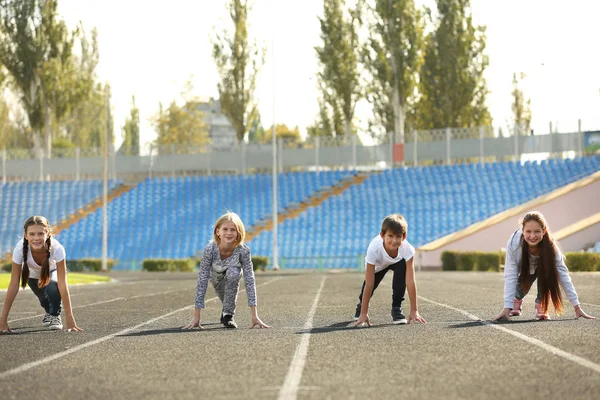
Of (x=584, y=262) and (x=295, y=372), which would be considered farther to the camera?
(x=584, y=262)

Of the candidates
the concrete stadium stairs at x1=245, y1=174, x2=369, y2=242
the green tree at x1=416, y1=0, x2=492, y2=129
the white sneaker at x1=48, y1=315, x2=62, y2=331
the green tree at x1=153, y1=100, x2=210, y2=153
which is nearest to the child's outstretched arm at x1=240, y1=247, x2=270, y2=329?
the white sneaker at x1=48, y1=315, x2=62, y2=331

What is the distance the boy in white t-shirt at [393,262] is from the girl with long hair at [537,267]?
3.79ft

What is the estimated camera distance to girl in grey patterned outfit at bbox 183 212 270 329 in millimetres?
11672

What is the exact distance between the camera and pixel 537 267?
40.8 ft

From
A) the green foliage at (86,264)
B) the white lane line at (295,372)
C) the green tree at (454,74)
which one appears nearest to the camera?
the white lane line at (295,372)

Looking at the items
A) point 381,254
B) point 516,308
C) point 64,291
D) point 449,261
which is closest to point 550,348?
point 381,254

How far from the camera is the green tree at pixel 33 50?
6275 centimetres

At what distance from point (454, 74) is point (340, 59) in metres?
6.88

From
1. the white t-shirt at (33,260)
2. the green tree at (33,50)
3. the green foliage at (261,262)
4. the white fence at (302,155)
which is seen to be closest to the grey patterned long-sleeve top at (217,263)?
the white t-shirt at (33,260)

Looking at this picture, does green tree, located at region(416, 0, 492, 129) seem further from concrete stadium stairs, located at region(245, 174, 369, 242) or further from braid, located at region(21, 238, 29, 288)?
braid, located at region(21, 238, 29, 288)

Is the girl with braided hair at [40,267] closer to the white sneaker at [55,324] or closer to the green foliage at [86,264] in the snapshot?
the white sneaker at [55,324]

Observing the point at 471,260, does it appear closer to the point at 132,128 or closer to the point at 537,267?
the point at 537,267

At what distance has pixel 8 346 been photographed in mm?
10195

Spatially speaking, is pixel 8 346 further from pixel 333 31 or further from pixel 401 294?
pixel 333 31
